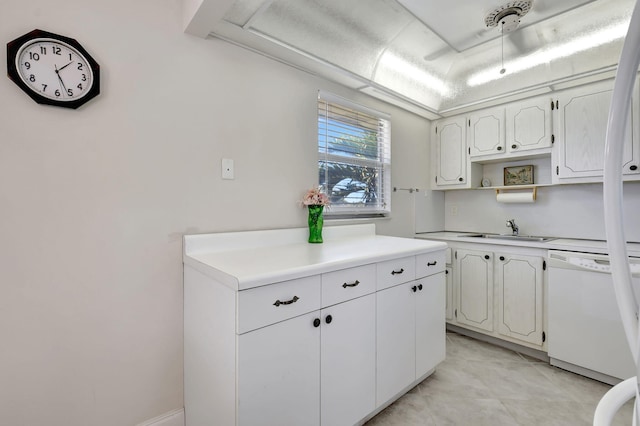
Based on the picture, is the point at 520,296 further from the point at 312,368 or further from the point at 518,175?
the point at 312,368

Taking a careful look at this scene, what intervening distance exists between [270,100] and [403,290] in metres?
→ 1.47

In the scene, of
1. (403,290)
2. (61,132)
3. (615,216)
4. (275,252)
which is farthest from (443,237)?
(61,132)

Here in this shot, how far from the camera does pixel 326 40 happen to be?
198 cm

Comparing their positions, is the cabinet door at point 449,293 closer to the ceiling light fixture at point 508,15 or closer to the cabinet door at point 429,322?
the cabinet door at point 429,322

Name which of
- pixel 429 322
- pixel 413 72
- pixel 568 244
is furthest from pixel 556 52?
pixel 429 322

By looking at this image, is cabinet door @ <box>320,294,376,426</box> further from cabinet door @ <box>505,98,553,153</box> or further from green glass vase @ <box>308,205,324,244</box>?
cabinet door @ <box>505,98,553,153</box>

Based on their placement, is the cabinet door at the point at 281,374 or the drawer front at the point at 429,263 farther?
the drawer front at the point at 429,263

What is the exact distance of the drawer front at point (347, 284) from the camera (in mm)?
1412

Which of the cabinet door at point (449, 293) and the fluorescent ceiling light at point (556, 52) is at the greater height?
the fluorescent ceiling light at point (556, 52)

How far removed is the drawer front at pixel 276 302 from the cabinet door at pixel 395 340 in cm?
49

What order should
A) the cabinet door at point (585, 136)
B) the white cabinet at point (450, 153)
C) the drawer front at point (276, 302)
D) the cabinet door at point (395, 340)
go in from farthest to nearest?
the white cabinet at point (450, 153), the cabinet door at point (585, 136), the cabinet door at point (395, 340), the drawer front at point (276, 302)


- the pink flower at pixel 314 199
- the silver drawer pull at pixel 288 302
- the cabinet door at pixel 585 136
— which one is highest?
the cabinet door at pixel 585 136

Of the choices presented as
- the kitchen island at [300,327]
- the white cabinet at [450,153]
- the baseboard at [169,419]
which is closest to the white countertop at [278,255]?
the kitchen island at [300,327]

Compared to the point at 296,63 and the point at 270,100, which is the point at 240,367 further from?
the point at 296,63
